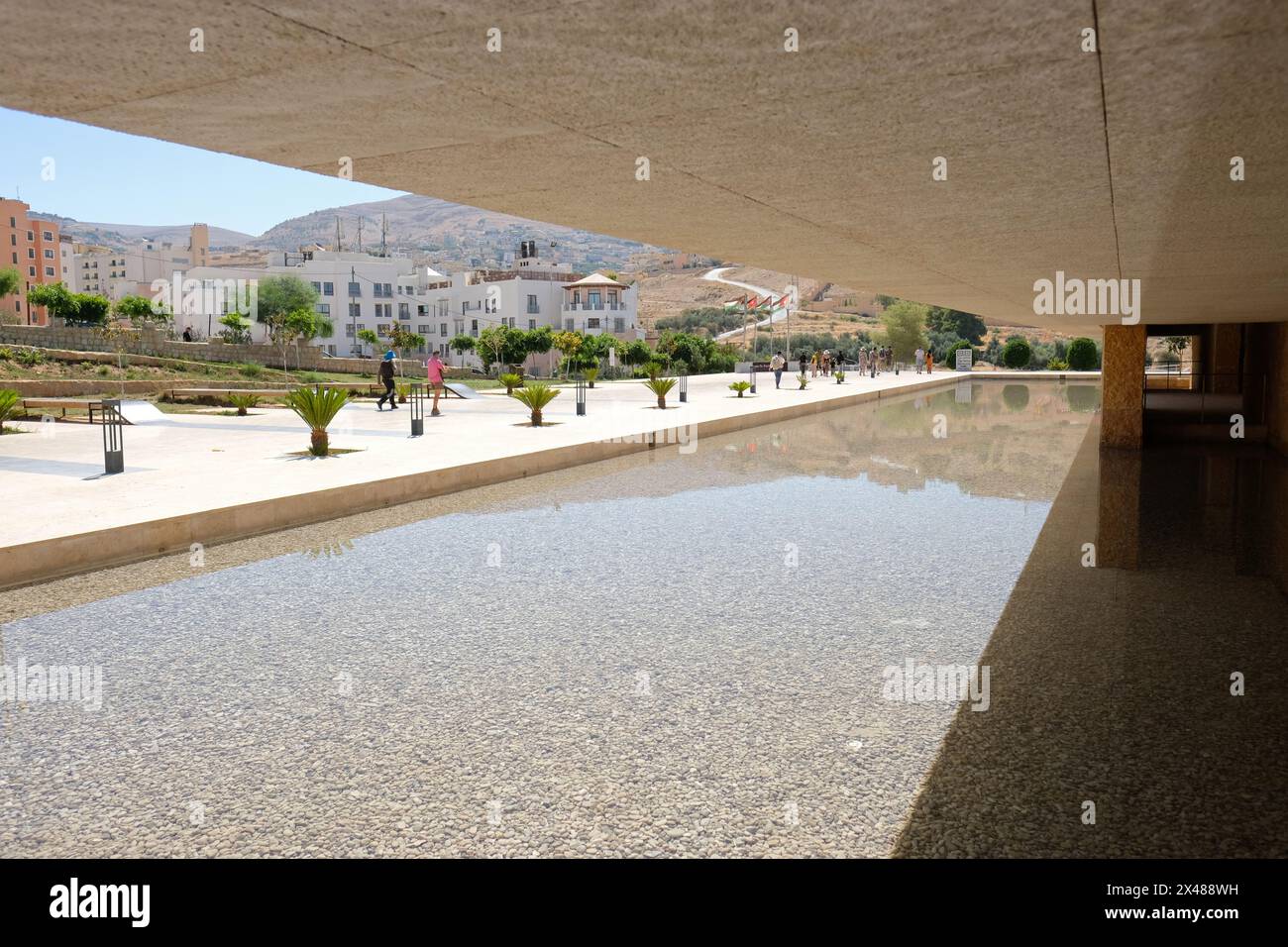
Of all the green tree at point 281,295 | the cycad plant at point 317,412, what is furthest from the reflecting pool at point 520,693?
the green tree at point 281,295

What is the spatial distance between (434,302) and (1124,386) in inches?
3385

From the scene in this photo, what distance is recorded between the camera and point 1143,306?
13.1 m

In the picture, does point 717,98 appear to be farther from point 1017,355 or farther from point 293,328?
point 293,328

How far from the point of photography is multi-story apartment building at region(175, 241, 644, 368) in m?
87.1

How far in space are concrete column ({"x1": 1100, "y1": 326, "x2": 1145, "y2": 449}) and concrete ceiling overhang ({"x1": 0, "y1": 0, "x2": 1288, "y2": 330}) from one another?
10.8 m

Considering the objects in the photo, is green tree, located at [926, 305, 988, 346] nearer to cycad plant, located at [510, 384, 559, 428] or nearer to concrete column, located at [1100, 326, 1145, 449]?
concrete column, located at [1100, 326, 1145, 449]

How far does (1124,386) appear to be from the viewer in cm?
1567

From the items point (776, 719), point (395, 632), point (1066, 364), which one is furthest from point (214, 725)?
point (1066, 364)

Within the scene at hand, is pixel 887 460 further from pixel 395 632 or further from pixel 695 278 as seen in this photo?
pixel 695 278

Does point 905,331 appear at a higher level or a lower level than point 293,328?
higher

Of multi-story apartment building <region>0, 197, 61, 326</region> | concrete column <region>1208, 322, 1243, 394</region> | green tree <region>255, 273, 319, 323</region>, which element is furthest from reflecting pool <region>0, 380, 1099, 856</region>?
multi-story apartment building <region>0, 197, 61, 326</region>

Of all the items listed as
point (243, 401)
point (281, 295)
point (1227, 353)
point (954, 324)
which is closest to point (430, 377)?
point (243, 401)

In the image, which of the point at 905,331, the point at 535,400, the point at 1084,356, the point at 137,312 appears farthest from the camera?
the point at 137,312

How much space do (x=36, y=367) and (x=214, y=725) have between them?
38225 millimetres
